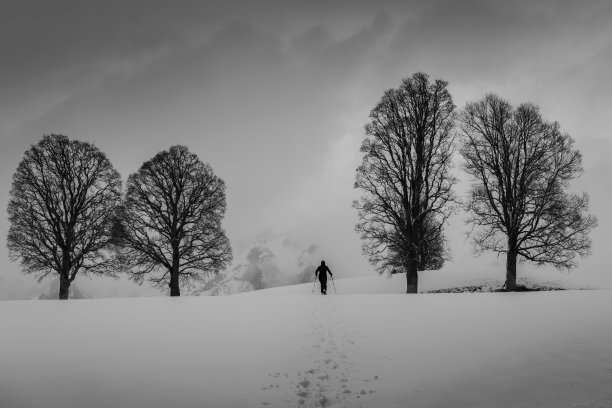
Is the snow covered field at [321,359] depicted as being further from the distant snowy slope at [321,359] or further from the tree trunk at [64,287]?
the tree trunk at [64,287]

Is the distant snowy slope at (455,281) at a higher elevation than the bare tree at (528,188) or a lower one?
lower

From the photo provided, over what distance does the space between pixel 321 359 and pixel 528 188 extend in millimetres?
18937

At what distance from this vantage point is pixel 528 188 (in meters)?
21.4

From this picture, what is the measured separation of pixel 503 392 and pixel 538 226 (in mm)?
19739

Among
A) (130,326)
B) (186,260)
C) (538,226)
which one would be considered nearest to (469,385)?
(130,326)

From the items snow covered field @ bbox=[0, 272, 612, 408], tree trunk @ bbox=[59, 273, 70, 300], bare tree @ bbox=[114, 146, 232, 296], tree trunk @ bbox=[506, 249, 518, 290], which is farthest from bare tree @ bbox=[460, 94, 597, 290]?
tree trunk @ bbox=[59, 273, 70, 300]

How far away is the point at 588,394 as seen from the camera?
5461mm

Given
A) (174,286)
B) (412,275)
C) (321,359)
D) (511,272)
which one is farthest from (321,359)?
(174,286)

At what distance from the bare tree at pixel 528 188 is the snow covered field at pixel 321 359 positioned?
30.9ft

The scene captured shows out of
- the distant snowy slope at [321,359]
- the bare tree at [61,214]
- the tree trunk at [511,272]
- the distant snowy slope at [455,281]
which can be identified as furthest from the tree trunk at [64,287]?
the tree trunk at [511,272]

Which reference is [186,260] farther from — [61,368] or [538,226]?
[538,226]

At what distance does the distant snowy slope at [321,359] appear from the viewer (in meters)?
5.74

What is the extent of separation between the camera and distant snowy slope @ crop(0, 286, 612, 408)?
5.74 meters

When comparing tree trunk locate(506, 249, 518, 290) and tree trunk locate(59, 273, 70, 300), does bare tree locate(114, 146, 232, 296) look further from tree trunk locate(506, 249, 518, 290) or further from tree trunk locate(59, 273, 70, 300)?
tree trunk locate(506, 249, 518, 290)
